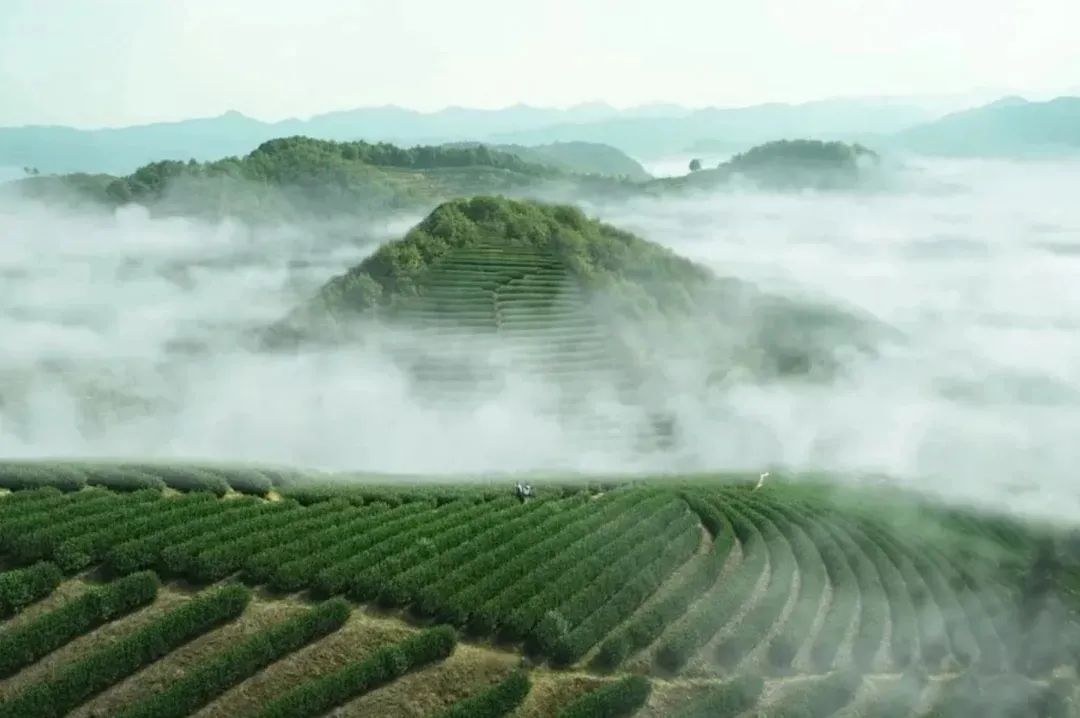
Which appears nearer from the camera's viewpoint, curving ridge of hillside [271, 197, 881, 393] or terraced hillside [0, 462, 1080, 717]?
terraced hillside [0, 462, 1080, 717]

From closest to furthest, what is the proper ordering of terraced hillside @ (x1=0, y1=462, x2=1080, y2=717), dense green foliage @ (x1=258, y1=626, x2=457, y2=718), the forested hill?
dense green foliage @ (x1=258, y1=626, x2=457, y2=718), terraced hillside @ (x1=0, y1=462, x2=1080, y2=717), the forested hill

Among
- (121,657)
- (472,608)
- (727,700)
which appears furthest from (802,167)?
(121,657)

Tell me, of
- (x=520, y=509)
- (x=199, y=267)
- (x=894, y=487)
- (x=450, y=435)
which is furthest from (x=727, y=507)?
(x=199, y=267)

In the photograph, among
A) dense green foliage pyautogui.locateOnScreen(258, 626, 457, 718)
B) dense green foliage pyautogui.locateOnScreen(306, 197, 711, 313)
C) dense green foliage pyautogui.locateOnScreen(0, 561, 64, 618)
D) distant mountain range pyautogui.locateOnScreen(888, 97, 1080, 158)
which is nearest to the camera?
dense green foliage pyautogui.locateOnScreen(258, 626, 457, 718)

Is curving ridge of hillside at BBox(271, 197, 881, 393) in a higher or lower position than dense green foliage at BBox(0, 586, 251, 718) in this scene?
higher

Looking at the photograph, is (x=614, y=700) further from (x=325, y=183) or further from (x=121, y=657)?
(x=325, y=183)

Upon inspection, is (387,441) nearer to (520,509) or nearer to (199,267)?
(520,509)

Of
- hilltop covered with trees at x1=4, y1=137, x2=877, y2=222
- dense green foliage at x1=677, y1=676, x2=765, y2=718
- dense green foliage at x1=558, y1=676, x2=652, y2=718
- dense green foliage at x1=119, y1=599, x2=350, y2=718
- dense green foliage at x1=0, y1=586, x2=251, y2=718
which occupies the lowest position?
dense green foliage at x1=677, y1=676, x2=765, y2=718

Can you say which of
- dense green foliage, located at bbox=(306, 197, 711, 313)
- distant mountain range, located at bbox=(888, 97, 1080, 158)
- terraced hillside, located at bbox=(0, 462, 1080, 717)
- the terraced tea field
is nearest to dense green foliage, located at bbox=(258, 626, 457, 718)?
terraced hillside, located at bbox=(0, 462, 1080, 717)

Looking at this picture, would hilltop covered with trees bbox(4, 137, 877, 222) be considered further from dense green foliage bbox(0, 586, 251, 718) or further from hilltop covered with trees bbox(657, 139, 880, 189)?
dense green foliage bbox(0, 586, 251, 718)
